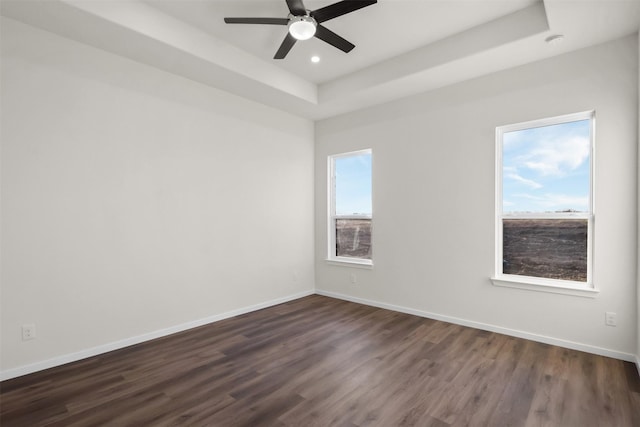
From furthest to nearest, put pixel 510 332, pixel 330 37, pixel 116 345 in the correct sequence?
pixel 510 332, pixel 116 345, pixel 330 37

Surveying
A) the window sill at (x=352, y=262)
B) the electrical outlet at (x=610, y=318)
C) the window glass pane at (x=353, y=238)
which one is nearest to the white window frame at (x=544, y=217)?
the electrical outlet at (x=610, y=318)

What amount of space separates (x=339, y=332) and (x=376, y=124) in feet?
9.24

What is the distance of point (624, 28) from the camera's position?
8.83 ft

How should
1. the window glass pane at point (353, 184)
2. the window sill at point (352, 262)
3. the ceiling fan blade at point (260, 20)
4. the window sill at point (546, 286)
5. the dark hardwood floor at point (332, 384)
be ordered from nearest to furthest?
the dark hardwood floor at point (332, 384), the ceiling fan blade at point (260, 20), the window sill at point (546, 286), the window sill at point (352, 262), the window glass pane at point (353, 184)

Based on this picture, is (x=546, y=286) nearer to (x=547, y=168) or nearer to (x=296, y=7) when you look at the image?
(x=547, y=168)

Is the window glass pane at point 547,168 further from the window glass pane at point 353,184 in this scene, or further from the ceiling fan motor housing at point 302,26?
the ceiling fan motor housing at point 302,26

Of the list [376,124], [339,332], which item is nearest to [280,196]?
[376,124]

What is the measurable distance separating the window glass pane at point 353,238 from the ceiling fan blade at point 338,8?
286cm

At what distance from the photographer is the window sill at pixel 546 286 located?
2.97m

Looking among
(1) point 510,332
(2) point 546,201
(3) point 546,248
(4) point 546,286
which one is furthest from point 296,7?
(1) point 510,332

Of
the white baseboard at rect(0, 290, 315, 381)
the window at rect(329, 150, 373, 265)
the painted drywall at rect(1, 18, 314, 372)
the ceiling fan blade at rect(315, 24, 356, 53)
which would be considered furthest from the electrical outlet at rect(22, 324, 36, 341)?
the window at rect(329, 150, 373, 265)

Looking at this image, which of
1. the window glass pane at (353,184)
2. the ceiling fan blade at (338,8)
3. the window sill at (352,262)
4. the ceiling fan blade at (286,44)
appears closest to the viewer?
the ceiling fan blade at (338,8)

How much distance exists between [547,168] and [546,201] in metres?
0.34

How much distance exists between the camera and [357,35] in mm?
3229
